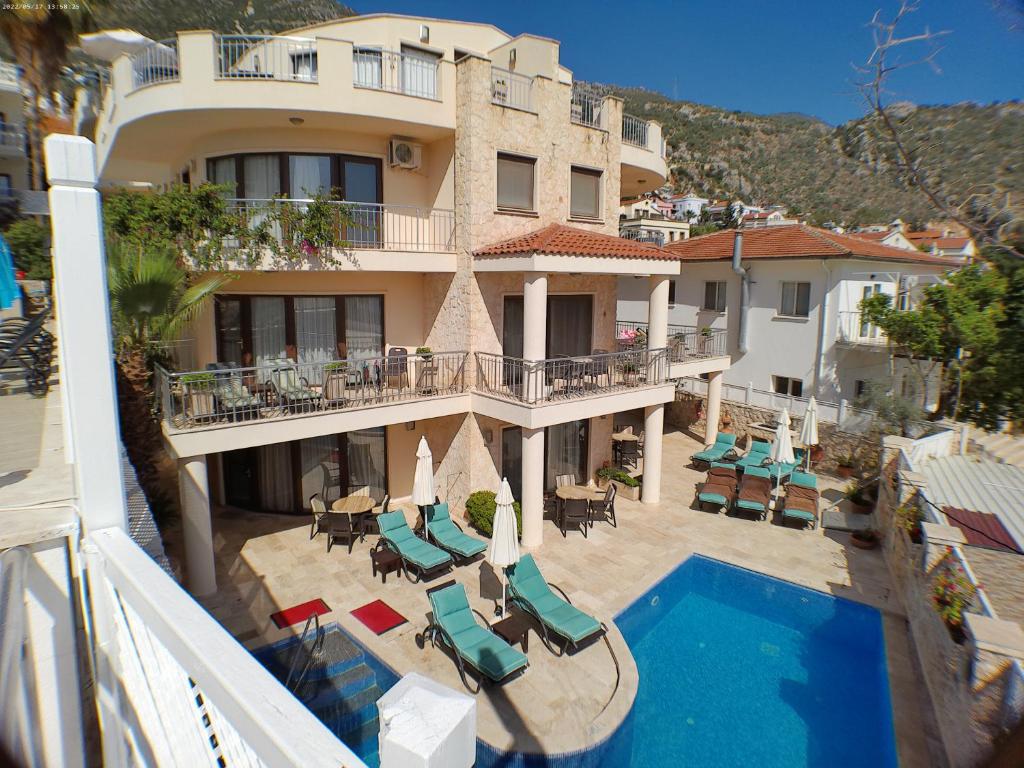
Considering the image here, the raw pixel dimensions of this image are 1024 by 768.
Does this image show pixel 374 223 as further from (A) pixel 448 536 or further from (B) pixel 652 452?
(B) pixel 652 452

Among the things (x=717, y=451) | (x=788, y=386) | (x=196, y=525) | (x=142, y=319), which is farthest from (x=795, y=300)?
(x=142, y=319)

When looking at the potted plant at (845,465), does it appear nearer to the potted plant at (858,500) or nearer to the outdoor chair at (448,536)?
the potted plant at (858,500)

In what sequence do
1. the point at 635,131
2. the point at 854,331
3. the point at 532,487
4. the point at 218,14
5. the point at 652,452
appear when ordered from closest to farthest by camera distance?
the point at 532,487
the point at 652,452
the point at 635,131
the point at 854,331
the point at 218,14

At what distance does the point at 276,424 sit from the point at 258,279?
14.3 ft

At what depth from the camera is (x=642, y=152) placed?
19.0 meters

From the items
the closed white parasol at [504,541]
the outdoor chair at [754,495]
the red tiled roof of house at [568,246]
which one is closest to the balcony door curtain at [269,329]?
the red tiled roof of house at [568,246]

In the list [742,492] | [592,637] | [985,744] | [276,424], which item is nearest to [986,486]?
[742,492]

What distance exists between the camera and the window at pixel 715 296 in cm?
2858

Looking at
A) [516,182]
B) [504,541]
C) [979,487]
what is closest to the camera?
[504,541]

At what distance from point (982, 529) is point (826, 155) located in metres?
102

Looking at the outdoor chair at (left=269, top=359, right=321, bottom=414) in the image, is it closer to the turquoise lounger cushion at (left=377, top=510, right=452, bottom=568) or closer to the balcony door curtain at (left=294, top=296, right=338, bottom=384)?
the balcony door curtain at (left=294, top=296, right=338, bottom=384)

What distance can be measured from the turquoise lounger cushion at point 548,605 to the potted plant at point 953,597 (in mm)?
5632

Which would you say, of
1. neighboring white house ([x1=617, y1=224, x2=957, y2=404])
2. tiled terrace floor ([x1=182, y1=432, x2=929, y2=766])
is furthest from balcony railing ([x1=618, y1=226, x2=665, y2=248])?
tiled terrace floor ([x1=182, y1=432, x2=929, y2=766])

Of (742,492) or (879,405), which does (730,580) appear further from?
(879,405)
